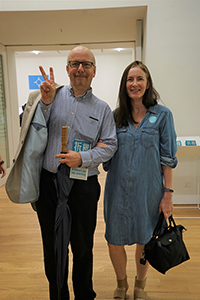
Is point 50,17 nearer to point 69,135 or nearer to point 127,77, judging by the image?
point 127,77

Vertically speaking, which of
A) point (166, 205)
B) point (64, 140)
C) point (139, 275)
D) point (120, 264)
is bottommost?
point (139, 275)

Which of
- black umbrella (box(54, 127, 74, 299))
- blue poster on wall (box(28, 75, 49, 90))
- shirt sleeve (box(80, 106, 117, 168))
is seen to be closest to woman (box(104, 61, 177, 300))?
shirt sleeve (box(80, 106, 117, 168))

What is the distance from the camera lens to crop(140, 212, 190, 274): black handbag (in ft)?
5.36

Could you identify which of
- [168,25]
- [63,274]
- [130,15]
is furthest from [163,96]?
[63,274]

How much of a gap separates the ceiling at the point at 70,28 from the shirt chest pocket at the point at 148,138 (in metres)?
2.79

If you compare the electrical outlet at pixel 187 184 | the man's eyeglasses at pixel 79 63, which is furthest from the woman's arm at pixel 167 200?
the electrical outlet at pixel 187 184

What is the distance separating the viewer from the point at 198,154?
12.1 feet

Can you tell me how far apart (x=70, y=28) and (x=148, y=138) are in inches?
143

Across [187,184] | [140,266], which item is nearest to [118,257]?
[140,266]

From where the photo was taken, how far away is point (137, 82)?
1.69 meters

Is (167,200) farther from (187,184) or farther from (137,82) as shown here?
(187,184)

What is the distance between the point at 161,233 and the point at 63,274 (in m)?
0.69

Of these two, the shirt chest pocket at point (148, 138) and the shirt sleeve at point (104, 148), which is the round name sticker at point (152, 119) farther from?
the shirt sleeve at point (104, 148)

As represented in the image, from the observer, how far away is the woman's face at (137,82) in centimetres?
169
